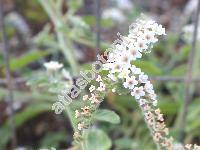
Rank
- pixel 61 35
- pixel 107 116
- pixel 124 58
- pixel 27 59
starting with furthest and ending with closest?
pixel 27 59
pixel 61 35
pixel 107 116
pixel 124 58

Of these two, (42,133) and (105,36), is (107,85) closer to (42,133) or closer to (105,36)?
(42,133)

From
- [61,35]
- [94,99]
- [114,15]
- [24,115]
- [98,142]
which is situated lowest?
[94,99]

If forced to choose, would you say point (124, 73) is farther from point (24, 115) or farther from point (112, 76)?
point (24, 115)

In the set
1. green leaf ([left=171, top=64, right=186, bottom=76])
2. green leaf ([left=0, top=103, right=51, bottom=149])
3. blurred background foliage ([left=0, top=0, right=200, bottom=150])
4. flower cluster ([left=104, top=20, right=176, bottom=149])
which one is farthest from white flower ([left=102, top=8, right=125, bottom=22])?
flower cluster ([left=104, top=20, right=176, bottom=149])

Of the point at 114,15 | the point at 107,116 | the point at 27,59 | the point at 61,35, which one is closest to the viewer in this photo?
the point at 107,116

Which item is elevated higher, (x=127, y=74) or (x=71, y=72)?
(x=71, y=72)

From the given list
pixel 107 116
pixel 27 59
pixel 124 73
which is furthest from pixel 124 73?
pixel 27 59

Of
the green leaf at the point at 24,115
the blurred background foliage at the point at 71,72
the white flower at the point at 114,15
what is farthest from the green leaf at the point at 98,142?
the white flower at the point at 114,15

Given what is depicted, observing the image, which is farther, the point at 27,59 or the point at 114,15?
the point at 114,15
